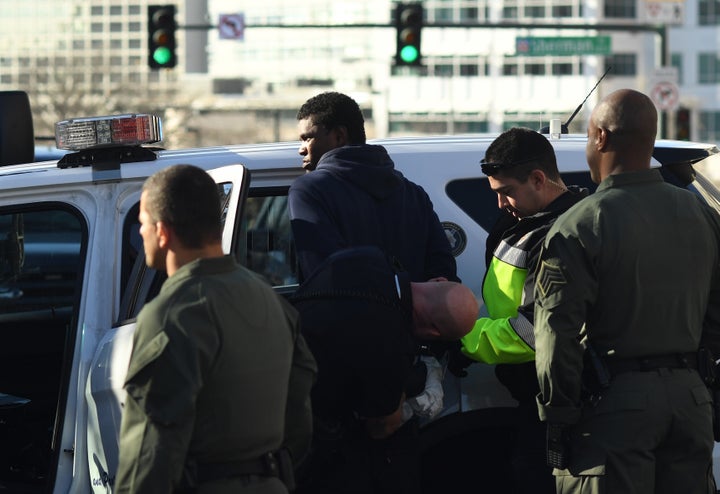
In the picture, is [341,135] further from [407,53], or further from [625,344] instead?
[407,53]

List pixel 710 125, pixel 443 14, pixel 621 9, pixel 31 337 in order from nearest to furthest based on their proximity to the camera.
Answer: pixel 31 337, pixel 710 125, pixel 621 9, pixel 443 14

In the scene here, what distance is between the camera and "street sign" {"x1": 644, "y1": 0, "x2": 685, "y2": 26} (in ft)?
64.2

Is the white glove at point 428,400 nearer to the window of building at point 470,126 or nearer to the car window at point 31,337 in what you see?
the car window at point 31,337

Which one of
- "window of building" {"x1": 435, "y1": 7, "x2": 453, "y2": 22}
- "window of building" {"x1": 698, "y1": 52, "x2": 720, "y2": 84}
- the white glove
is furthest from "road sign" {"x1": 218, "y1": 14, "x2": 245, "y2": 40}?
"window of building" {"x1": 435, "y1": 7, "x2": 453, "y2": 22}

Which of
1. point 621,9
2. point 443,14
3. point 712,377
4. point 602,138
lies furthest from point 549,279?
point 443,14

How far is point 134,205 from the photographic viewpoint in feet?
13.9

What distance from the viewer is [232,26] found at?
81.4 feet

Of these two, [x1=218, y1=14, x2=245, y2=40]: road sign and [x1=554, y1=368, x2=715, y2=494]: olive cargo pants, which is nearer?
[x1=554, y1=368, x2=715, y2=494]: olive cargo pants

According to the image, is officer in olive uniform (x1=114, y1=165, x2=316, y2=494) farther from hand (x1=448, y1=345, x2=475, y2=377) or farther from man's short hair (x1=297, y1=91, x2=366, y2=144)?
man's short hair (x1=297, y1=91, x2=366, y2=144)

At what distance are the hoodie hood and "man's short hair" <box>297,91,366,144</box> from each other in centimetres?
12

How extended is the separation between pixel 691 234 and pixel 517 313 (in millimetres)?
581

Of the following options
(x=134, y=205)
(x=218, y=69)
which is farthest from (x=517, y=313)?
(x=218, y=69)

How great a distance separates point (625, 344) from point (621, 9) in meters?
85.9

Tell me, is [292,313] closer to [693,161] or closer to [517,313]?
[517,313]
